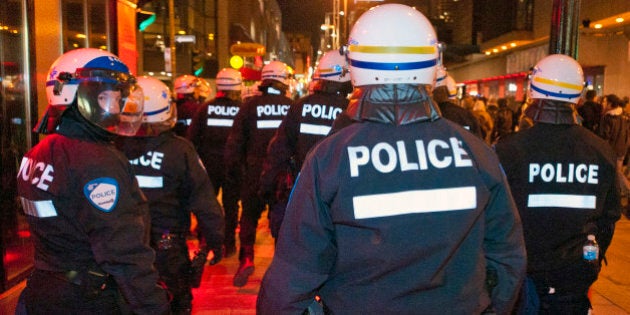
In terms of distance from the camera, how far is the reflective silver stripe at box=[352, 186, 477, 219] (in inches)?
82.7

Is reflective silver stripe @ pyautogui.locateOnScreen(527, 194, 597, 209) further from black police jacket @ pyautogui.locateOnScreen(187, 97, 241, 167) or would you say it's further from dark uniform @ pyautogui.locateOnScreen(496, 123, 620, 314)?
black police jacket @ pyautogui.locateOnScreen(187, 97, 241, 167)

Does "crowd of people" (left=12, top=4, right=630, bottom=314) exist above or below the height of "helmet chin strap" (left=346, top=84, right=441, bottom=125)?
below

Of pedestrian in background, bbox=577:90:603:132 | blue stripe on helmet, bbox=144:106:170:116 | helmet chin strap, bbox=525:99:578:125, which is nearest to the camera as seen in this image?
helmet chin strap, bbox=525:99:578:125

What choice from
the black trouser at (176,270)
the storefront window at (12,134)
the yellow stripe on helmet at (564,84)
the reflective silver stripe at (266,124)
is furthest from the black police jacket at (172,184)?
the reflective silver stripe at (266,124)

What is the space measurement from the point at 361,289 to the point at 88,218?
1334mm

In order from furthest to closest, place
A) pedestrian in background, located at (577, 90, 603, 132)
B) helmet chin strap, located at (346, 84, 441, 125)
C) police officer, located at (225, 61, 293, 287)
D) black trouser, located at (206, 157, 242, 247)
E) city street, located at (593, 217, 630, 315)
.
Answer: pedestrian in background, located at (577, 90, 603, 132) < black trouser, located at (206, 157, 242, 247) < police officer, located at (225, 61, 293, 287) < city street, located at (593, 217, 630, 315) < helmet chin strap, located at (346, 84, 441, 125)

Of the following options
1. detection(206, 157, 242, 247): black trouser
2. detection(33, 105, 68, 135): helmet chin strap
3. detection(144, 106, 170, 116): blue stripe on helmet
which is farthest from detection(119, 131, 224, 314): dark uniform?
detection(206, 157, 242, 247): black trouser

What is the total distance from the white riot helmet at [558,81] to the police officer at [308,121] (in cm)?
178

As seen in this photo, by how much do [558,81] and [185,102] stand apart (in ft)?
20.0

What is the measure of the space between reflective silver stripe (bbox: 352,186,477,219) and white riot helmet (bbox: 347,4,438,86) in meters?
0.46

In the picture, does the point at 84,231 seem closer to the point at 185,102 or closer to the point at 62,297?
the point at 62,297

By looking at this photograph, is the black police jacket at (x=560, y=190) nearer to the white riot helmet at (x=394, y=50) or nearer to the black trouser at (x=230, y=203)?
the white riot helmet at (x=394, y=50)

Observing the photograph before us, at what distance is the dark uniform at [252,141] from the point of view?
690 cm

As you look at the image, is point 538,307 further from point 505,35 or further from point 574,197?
point 505,35
